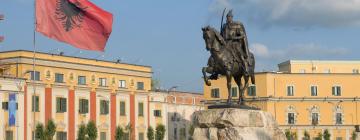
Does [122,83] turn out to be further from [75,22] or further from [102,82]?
[75,22]

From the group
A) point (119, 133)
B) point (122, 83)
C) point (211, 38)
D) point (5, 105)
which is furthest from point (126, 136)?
point (211, 38)

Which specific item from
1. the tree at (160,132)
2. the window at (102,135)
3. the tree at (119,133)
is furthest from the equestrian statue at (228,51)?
the tree at (160,132)

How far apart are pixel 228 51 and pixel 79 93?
56.3 meters

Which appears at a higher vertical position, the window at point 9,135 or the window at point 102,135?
the window at point 9,135

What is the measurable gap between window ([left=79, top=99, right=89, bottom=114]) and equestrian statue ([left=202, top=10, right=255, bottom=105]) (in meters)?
55.7

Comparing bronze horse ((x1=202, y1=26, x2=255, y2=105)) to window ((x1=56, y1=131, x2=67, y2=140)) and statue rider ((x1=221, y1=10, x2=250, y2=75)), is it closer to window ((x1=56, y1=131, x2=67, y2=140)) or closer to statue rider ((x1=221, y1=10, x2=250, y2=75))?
statue rider ((x1=221, y1=10, x2=250, y2=75))

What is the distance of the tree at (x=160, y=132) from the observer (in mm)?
87625

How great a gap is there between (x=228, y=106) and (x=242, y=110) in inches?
16.4

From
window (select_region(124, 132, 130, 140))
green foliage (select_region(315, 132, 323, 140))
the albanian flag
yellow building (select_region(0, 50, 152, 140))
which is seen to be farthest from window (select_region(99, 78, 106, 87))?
the albanian flag

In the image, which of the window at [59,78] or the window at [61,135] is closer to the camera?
the window at [61,135]

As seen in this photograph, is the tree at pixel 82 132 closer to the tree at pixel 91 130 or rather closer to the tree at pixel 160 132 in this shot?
the tree at pixel 91 130

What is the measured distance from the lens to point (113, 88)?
3302 inches

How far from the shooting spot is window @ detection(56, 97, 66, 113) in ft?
246

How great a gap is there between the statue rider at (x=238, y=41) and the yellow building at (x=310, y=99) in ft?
272
